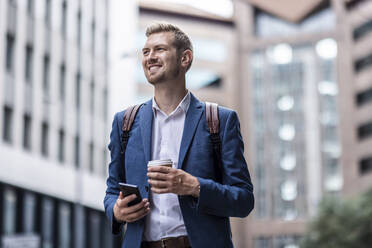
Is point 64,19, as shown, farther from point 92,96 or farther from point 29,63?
point 29,63

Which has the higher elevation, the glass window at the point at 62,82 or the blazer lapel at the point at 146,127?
the glass window at the point at 62,82

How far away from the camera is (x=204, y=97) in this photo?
284 ft

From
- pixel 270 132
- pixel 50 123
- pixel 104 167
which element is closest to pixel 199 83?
pixel 270 132

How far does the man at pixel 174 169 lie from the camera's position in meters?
3.07

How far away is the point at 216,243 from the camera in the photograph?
3.12 m

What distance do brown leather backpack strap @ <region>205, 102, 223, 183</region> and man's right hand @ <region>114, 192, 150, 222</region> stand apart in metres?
0.36

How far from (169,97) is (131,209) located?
54 centimetres

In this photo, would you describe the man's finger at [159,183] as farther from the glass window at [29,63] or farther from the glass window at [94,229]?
the glass window at [94,229]

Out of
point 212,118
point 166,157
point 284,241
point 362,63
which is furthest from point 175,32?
point 284,241

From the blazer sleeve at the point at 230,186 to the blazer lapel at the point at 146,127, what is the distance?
0.86ft

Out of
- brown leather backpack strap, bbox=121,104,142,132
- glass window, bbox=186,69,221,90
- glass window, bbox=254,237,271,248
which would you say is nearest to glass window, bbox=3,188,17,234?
brown leather backpack strap, bbox=121,104,142,132

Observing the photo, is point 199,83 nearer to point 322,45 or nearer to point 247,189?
point 322,45

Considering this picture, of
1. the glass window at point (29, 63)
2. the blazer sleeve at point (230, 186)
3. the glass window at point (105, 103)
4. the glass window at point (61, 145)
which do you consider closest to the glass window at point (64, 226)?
the glass window at point (61, 145)

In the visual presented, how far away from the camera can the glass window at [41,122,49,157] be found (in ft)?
108
